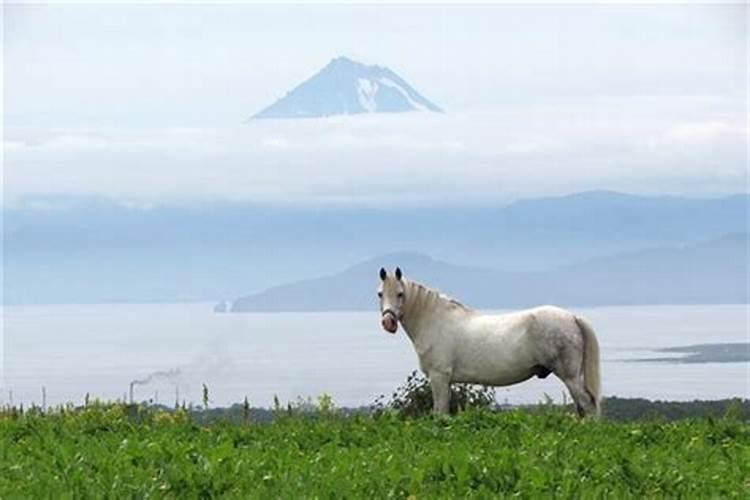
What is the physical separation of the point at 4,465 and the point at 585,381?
31.0 ft

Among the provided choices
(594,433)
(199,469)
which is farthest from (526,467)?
(594,433)

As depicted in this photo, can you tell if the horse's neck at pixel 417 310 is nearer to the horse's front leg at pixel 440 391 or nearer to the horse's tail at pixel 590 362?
the horse's front leg at pixel 440 391

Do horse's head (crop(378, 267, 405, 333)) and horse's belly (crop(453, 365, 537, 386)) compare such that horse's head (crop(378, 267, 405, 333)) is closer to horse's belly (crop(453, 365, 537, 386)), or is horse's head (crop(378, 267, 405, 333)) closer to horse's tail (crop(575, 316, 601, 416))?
horse's belly (crop(453, 365, 537, 386))

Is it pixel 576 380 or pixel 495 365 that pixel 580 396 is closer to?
pixel 576 380

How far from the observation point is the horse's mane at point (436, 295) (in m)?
19.9

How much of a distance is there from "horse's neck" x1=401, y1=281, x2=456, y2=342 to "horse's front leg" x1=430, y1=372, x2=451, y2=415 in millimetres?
553

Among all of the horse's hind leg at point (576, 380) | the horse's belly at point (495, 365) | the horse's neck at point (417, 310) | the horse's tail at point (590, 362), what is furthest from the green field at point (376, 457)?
the horse's neck at point (417, 310)

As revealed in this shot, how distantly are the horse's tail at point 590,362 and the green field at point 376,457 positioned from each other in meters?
3.53

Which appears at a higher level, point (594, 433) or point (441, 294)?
point (441, 294)

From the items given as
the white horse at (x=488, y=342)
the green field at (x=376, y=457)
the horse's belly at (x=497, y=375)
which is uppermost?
the white horse at (x=488, y=342)

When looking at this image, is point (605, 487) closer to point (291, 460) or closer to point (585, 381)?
point (291, 460)

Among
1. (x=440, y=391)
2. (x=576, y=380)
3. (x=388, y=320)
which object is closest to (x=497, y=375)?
(x=440, y=391)

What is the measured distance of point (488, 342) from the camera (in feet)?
64.6

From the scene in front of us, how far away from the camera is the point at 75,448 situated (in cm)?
1272
